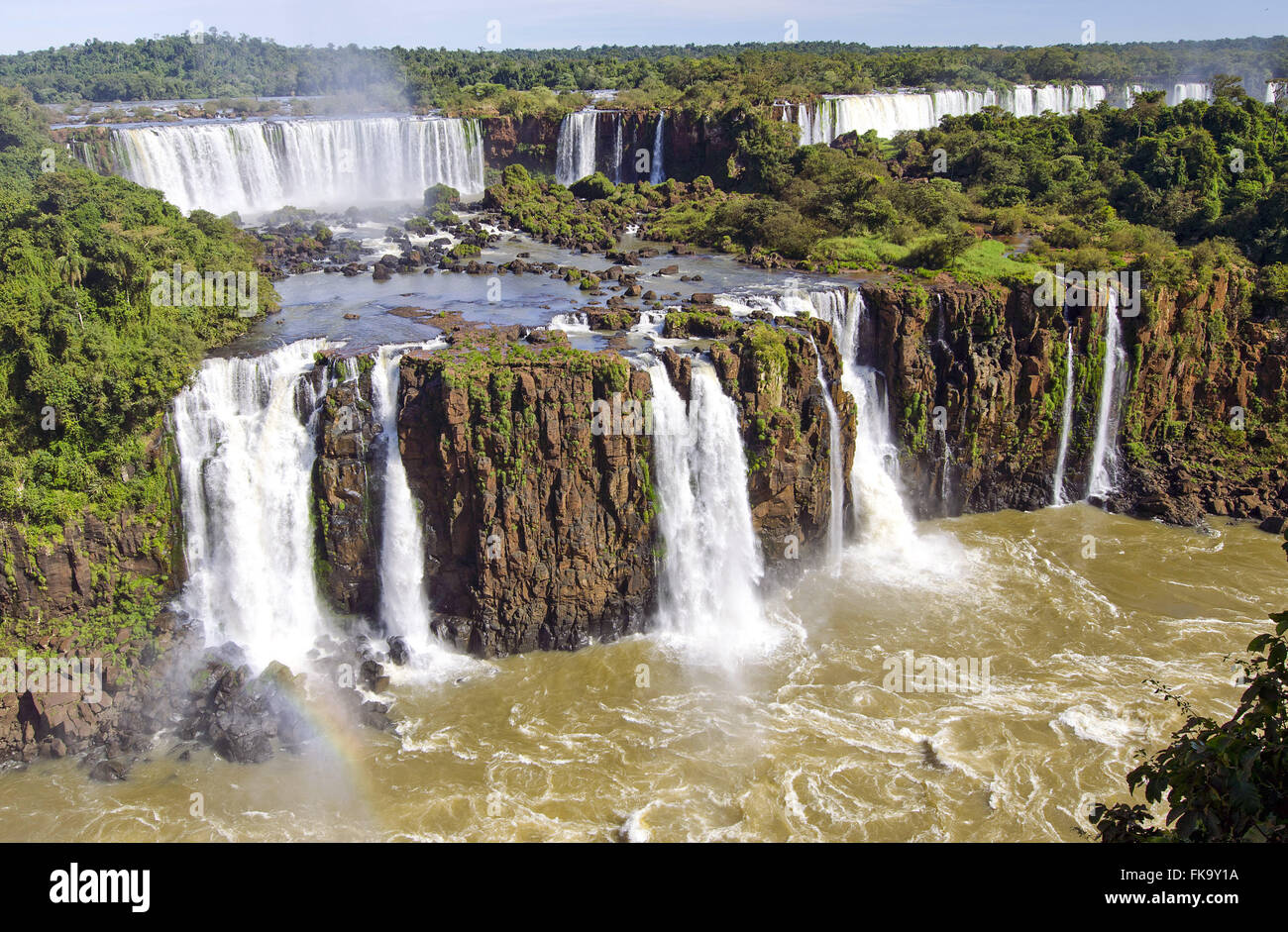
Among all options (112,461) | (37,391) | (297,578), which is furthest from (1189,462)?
(37,391)

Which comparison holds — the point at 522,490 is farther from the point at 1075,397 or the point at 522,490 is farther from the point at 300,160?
the point at 300,160

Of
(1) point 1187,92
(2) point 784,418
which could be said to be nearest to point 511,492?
(2) point 784,418

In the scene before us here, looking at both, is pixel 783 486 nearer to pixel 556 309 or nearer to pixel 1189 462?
pixel 556 309

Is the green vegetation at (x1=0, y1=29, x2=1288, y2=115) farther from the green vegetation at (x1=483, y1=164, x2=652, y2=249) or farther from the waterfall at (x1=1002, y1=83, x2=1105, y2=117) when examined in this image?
the green vegetation at (x1=483, y1=164, x2=652, y2=249)

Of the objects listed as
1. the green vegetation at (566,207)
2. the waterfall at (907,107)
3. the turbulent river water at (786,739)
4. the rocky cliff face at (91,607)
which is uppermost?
the waterfall at (907,107)

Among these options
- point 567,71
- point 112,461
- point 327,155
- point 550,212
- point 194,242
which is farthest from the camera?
point 567,71

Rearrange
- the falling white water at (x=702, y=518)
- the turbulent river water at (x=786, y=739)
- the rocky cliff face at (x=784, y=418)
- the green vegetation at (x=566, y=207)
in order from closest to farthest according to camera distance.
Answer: the turbulent river water at (x=786, y=739) → the falling white water at (x=702, y=518) → the rocky cliff face at (x=784, y=418) → the green vegetation at (x=566, y=207)

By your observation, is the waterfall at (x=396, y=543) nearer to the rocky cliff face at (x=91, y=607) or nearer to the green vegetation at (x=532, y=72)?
the rocky cliff face at (x=91, y=607)

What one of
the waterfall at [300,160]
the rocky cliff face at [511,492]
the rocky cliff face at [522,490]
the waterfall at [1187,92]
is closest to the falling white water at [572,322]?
the rocky cliff face at [511,492]
